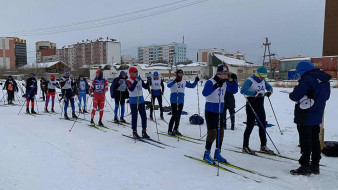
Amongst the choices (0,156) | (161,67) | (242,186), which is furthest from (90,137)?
(161,67)

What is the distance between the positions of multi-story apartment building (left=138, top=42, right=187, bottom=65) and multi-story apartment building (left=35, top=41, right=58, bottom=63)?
4752 centimetres

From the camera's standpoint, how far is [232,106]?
839cm

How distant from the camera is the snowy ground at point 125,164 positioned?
4016 mm

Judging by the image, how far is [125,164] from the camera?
4996 mm

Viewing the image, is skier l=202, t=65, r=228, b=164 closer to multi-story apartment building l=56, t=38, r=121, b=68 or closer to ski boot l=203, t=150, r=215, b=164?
ski boot l=203, t=150, r=215, b=164

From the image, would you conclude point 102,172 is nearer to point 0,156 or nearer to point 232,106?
point 0,156

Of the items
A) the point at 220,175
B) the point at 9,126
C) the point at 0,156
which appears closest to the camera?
the point at 220,175

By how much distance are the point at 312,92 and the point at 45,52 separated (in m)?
133

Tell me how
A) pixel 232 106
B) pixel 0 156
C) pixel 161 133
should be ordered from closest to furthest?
pixel 0 156, pixel 161 133, pixel 232 106

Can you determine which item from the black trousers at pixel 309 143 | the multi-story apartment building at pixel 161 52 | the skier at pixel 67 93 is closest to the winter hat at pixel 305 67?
the black trousers at pixel 309 143

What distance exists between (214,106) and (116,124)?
17.6 ft

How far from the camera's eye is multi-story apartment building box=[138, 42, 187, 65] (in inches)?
5518

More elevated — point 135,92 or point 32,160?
point 135,92

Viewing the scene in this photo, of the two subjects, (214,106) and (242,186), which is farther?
(214,106)
